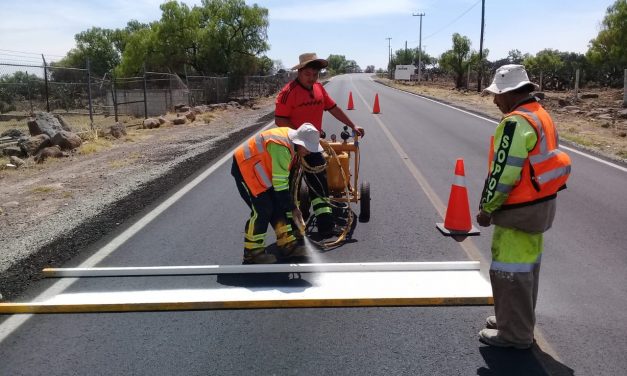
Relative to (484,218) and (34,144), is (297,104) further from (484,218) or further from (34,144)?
(34,144)

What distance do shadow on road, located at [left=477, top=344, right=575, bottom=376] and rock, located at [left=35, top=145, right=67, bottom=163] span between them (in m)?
11.2

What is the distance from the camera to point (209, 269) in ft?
15.6

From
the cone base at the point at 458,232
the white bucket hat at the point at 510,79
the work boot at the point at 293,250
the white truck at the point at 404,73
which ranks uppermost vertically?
the white truck at the point at 404,73

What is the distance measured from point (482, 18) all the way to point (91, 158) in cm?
3918

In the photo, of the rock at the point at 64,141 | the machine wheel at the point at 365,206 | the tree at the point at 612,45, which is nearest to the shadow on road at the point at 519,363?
the machine wheel at the point at 365,206

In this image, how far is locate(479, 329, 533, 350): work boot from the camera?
11.3 ft

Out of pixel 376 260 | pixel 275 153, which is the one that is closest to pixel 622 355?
pixel 376 260

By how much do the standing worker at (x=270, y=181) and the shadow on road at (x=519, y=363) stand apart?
202cm

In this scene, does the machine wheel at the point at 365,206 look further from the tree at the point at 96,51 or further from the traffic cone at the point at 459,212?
the tree at the point at 96,51

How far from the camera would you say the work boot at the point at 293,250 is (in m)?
5.03

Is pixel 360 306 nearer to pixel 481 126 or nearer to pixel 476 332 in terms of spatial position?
pixel 476 332

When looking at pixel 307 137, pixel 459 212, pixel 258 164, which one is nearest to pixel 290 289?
pixel 258 164

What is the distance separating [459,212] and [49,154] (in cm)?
983

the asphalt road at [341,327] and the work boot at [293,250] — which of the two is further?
the work boot at [293,250]
